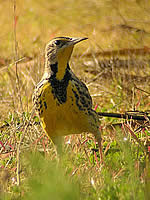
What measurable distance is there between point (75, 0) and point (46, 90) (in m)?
8.68

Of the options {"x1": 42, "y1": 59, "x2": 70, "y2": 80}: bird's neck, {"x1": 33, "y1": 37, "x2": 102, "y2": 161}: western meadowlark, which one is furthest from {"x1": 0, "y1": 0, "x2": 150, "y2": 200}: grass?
{"x1": 42, "y1": 59, "x2": 70, "y2": 80}: bird's neck

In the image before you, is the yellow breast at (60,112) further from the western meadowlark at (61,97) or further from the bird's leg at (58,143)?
the bird's leg at (58,143)

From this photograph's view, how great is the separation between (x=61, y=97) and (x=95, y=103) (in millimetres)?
2384

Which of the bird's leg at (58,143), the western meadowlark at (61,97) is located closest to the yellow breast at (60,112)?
the western meadowlark at (61,97)

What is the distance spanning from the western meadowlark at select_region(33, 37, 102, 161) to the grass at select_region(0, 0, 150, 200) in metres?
0.18

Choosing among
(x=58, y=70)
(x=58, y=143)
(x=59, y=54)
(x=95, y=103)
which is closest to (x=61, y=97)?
(x=58, y=70)

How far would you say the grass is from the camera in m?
2.51

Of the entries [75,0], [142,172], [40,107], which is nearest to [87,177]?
[142,172]

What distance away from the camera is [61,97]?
11.5ft

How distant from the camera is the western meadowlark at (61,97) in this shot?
3.52 metres

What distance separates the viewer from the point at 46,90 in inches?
140

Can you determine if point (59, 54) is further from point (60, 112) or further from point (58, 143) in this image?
point (58, 143)

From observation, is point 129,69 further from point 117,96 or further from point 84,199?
point 84,199

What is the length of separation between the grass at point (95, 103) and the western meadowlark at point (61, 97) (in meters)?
0.18
